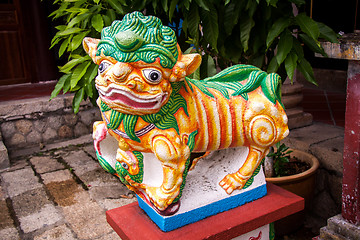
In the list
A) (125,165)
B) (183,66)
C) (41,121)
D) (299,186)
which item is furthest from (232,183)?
(41,121)

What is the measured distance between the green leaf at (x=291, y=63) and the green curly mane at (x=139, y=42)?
73 cm

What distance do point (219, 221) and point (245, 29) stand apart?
0.94 m

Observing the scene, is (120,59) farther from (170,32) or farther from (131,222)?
(131,222)

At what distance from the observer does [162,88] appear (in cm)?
112

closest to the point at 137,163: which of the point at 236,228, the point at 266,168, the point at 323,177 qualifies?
the point at 236,228

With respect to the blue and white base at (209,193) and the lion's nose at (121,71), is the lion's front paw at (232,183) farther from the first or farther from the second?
the lion's nose at (121,71)

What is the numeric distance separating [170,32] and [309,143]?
2.04 m

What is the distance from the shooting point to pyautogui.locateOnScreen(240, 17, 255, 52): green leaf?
1734 millimetres

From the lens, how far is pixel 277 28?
5.46 feet

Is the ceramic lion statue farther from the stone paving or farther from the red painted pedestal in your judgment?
the stone paving

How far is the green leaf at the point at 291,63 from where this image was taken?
1.64 meters

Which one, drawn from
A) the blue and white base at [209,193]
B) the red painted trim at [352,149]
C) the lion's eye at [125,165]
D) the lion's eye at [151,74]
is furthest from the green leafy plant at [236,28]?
the lion's eye at [125,165]

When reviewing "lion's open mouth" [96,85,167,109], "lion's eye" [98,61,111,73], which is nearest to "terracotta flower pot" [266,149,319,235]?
"lion's open mouth" [96,85,167,109]

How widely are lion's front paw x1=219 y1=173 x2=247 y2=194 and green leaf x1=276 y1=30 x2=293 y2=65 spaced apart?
573 mm
